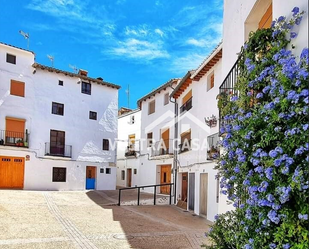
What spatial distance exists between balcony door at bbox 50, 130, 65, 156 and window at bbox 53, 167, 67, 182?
1.21 metres

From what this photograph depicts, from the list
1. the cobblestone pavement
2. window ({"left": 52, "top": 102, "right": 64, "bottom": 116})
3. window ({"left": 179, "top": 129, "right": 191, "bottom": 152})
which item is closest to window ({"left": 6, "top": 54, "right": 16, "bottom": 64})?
window ({"left": 52, "top": 102, "right": 64, "bottom": 116})

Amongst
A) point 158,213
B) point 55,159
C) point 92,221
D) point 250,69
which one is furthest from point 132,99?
point 250,69

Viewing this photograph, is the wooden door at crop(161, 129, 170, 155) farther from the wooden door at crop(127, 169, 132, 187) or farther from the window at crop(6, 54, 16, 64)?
the window at crop(6, 54, 16, 64)

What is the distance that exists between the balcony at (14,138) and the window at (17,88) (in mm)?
2885

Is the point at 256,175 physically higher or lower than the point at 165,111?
lower

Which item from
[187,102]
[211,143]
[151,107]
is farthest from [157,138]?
[211,143]

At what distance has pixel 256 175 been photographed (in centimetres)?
340

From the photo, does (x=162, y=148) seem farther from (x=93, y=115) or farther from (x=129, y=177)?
(x=129, y=177)

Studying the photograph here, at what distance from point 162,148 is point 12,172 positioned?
36.4ft

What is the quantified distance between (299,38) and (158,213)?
11.2m

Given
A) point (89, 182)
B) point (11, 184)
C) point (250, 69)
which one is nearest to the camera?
point (250, 69)

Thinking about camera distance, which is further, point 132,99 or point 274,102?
point 132,99

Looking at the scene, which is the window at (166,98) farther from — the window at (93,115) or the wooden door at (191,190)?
the wooden door at (191,190)

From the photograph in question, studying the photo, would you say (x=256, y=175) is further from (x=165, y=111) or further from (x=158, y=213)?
(x=165, y=111)
